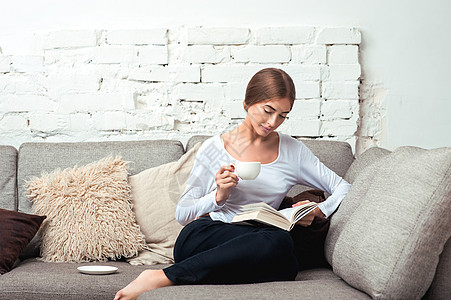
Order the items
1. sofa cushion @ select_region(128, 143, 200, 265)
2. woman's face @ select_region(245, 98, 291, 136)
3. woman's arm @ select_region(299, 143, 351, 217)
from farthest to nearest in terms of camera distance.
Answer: sofa cushion @ select_region(128, 143, 200, 265) < woman's arm @ select_region(299, 143, 351, 217) < woman's face @ select_region(245, 98, 291, 136)

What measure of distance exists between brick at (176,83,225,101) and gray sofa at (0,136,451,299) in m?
0.36

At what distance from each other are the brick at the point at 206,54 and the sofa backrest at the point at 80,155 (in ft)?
1.78

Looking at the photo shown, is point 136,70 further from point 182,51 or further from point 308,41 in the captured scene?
point 308,41

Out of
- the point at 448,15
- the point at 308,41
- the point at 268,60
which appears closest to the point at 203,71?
the point at 268,60

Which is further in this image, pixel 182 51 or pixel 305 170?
pixel 182 51

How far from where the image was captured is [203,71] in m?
2.75

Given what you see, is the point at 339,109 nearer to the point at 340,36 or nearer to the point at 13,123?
the point at 340,36

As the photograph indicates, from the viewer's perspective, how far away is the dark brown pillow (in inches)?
77.6

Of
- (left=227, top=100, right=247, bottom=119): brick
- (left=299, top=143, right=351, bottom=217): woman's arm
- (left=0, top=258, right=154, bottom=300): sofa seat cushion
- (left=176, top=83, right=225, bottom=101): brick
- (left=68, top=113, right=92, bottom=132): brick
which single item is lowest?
(left=0, top=258, right=154, bottom=300): sofa seat cushion

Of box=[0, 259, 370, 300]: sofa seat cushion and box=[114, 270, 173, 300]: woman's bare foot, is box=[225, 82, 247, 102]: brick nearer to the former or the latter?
box=[0, 259, 370, 300]: sofa seat cushion

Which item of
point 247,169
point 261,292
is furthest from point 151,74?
point 261,292

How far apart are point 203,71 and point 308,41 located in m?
0.57

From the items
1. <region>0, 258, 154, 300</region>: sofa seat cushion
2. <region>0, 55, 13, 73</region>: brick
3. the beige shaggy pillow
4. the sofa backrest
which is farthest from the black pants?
<region>0, 55, 13, 73</region>: brick

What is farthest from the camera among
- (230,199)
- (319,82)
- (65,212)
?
(319,82)
